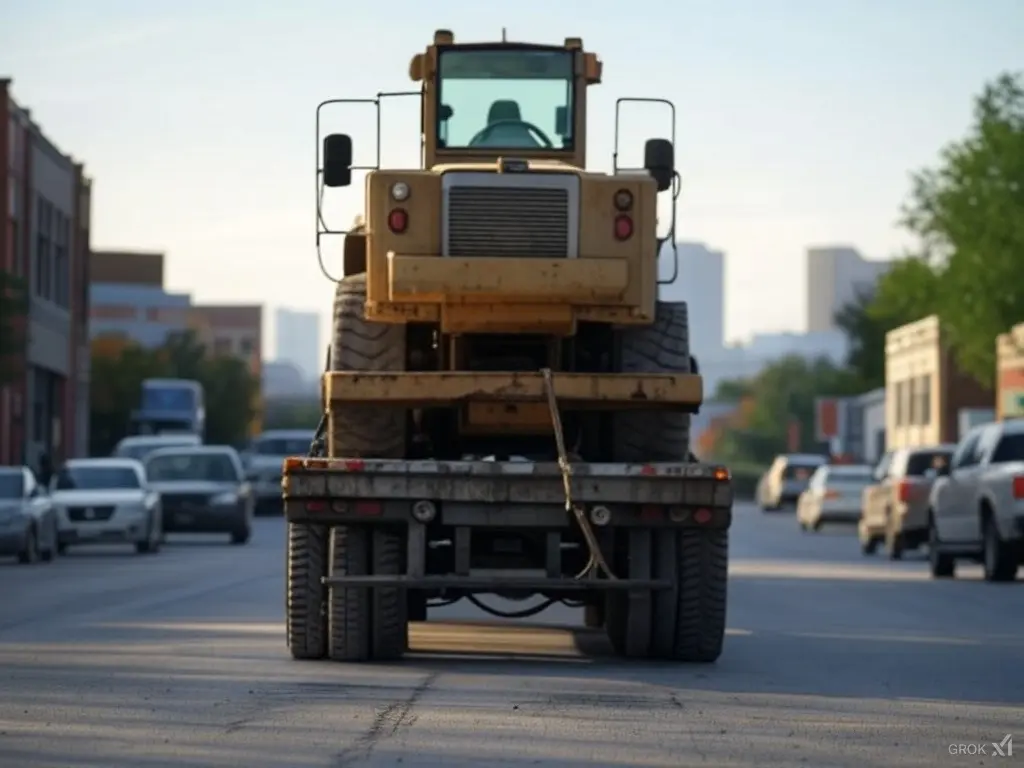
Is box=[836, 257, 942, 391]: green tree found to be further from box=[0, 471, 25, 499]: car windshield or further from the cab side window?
box=[0, 471, 25, 499]: car windshield

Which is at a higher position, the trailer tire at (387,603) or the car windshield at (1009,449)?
the car windshield at (1009,449)

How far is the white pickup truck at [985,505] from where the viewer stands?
2941cm

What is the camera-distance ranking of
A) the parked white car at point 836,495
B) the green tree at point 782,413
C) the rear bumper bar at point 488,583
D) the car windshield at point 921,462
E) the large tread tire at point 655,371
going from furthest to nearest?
the green tree at point 782,413 → the parked white car at point 836,495 → the car windshield at point 921,462 → the large tread tire at point 655,371 → the rear bumper bar at point 488,583

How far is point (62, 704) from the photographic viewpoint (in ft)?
43.8

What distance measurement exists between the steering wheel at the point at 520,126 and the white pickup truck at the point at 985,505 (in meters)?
12.3

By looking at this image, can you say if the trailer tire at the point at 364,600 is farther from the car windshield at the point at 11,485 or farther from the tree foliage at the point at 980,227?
the tree foliage at the point at 980,227

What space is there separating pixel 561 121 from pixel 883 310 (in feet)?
227

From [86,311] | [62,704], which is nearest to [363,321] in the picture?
[62,704]

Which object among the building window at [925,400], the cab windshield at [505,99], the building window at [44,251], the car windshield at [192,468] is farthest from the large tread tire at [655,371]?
the building window at [925,400]

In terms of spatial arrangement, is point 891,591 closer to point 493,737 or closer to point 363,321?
point 363,321

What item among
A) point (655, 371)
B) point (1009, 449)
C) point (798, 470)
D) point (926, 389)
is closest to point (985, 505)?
A: point (1009, 449)

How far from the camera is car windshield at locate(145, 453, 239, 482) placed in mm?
45438

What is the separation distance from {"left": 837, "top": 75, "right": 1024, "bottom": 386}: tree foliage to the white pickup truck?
37.1 meters

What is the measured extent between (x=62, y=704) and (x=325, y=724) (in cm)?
176
